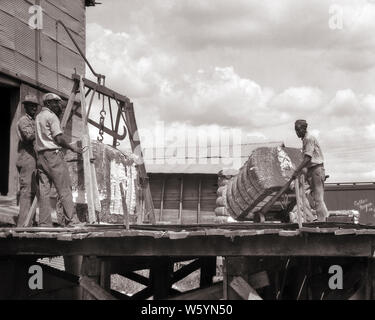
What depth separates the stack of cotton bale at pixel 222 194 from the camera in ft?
54.5

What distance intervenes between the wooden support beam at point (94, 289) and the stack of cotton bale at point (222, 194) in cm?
1052

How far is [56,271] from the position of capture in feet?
23.4

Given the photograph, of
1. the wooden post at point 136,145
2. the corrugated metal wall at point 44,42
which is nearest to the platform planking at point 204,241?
the corrugated metal wall at point 44,42

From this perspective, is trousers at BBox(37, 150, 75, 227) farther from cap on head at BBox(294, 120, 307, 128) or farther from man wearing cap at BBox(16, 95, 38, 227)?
cap on head at BBox(294, 120, 307, 128)

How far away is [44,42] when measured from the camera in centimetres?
1104

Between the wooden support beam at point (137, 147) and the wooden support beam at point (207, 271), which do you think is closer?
the wooden support beam at point (207, 271)

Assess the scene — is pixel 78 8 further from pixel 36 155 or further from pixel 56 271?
pixel 56 271

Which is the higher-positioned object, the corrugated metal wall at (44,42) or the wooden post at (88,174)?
the corrugated metal wall at (44,42)

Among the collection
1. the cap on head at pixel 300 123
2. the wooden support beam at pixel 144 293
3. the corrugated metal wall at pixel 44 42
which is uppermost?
the corrugated metal wall at pixel 44 42

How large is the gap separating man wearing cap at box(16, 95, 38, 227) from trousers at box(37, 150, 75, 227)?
18.6 inches

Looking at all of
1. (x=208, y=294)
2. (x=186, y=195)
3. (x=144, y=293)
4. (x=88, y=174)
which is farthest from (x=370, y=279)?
(x=186, y=195)

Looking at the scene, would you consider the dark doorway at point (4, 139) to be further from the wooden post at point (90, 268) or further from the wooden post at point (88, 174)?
the wooden post at point (90, 268)
